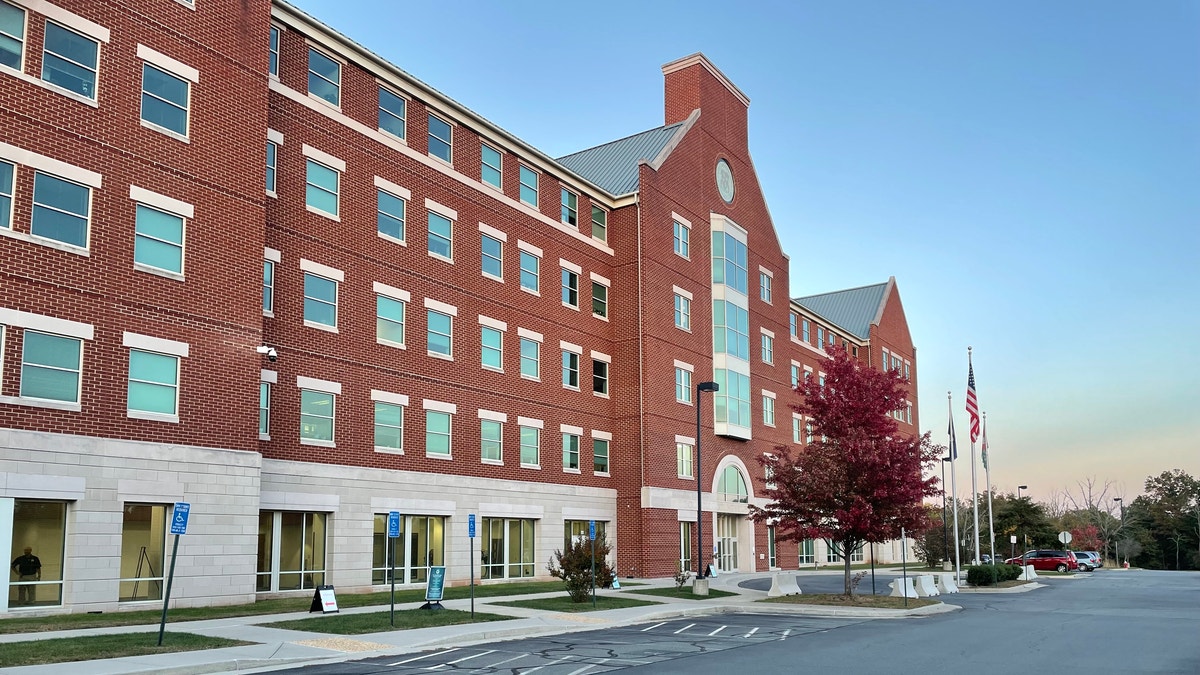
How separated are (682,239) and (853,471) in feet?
63.2

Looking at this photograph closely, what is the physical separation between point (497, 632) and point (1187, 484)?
11450 cm

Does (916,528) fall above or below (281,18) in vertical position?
below

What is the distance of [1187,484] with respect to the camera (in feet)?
368

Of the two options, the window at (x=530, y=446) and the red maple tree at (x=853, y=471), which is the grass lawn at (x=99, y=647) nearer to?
the red maple tree at (x=853, y=471)

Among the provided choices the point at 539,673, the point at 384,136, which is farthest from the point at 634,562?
the point at 539,673

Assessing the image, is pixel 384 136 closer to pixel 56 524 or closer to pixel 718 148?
pixel 56 524

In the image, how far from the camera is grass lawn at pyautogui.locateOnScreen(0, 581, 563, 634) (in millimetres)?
19500

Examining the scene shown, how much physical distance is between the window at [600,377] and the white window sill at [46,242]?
81.1ft

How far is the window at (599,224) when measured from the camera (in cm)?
4547

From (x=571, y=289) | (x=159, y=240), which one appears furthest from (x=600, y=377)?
(x=159, y=240)

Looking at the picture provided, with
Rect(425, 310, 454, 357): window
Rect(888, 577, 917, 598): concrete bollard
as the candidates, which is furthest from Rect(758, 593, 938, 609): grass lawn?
Rect(425, 310, 454, 357): window

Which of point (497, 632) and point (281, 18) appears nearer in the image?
point (497, 632)

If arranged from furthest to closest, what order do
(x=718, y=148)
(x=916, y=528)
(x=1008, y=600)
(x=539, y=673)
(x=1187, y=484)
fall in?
(x=1187, y=484)
(x=718, y=148)
(x=1008, y=600)
(x=916, y=528)
(x=539, y=673)

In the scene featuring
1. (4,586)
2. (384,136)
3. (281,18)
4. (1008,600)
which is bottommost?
(1008,600)
